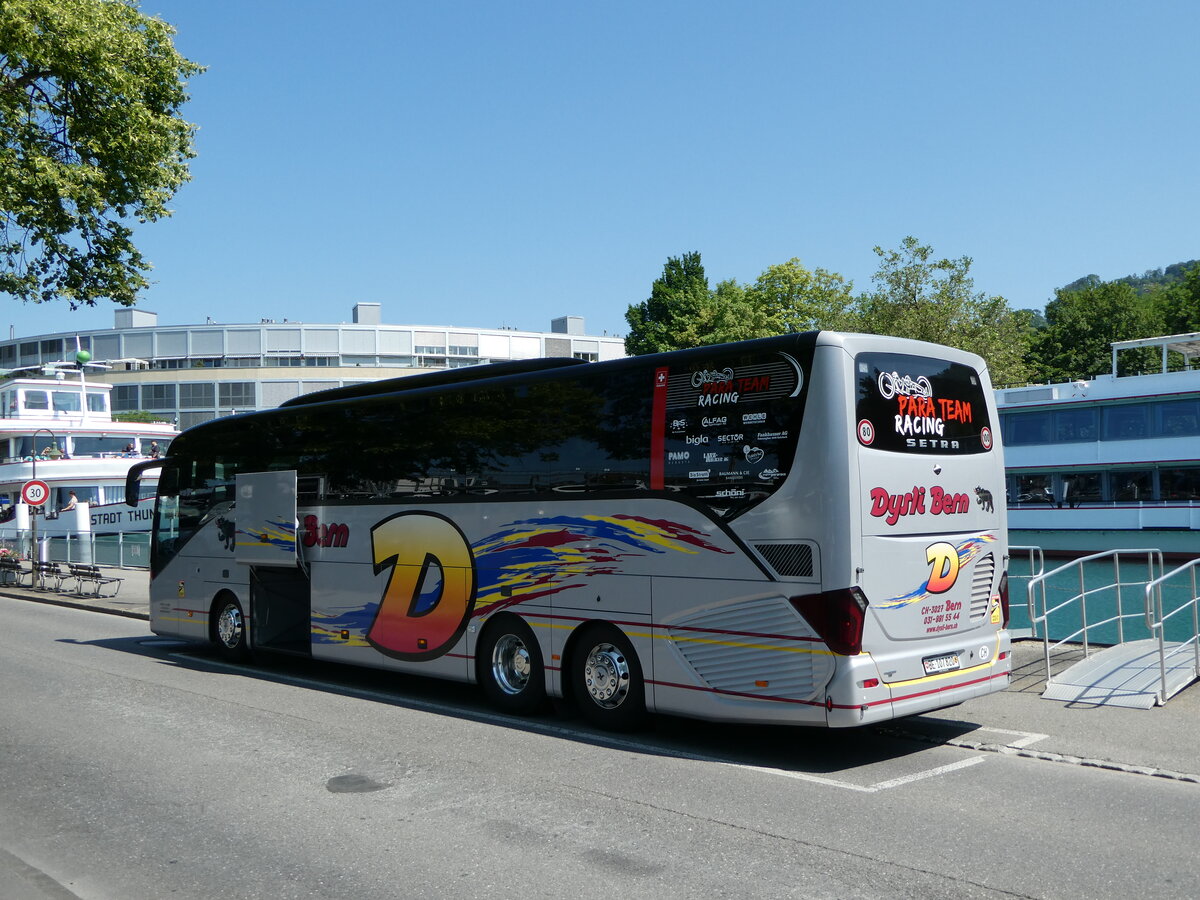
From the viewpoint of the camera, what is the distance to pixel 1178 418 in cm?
3781

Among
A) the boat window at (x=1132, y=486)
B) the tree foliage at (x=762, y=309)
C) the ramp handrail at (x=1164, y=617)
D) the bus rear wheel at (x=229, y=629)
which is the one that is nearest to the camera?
the ramp handrail at (x=1164, y=617)

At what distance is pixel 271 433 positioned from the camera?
14.4m

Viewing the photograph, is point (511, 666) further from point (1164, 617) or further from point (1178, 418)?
point (1178, 418)

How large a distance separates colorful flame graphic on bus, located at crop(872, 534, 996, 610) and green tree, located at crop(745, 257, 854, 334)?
48.3 m

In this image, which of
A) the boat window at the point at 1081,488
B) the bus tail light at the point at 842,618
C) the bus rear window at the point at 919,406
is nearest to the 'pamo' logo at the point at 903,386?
the bus rear window at the point at 919,406

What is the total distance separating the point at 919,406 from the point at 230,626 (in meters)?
10.6

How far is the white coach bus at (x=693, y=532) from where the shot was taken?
8.27 metres

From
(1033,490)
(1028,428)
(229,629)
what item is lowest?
(229,629)

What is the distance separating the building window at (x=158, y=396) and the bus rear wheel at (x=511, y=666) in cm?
8748

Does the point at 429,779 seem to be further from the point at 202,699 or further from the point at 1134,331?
the point at 1134,331

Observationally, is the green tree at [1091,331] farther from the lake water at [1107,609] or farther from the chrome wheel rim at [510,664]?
the chrome wheel rim at [510,664]

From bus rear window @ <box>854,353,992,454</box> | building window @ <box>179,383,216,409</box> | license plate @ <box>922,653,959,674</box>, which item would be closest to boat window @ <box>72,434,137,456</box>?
bus rear window @ <box>854,353,992,454</box>

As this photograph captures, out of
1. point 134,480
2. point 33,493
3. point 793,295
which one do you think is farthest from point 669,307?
point 134,480

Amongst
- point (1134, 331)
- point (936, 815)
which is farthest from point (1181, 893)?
point (1134, 331)
